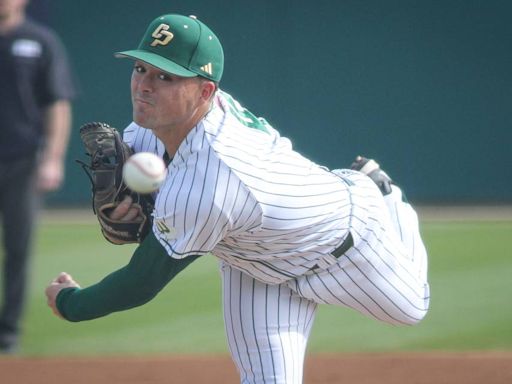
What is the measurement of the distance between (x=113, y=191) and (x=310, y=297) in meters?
0.77

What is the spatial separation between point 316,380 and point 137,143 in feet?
5.97

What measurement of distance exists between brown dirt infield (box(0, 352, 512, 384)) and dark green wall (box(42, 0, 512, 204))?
5969 millimetres

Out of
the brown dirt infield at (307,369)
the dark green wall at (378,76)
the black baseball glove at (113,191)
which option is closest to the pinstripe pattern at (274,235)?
the black baseball glove at (113,191)

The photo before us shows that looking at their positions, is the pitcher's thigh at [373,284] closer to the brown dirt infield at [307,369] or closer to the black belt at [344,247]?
the black belt at [344,247]

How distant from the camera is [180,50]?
11.0 feet

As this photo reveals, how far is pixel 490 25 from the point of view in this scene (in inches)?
443

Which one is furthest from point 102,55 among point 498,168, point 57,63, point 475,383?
point 475,383

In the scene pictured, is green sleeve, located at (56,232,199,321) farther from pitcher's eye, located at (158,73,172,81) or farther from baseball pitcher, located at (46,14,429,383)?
pitcher's eye, located at (158,73,172,81)

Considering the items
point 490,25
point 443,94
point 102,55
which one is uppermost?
point 490,25

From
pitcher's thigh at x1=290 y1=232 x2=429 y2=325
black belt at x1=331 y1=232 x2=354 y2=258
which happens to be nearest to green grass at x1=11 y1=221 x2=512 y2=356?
pitcher's thigh at x1=290 y1=232 x2=429 y2=325

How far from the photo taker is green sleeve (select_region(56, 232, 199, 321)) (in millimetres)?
3361

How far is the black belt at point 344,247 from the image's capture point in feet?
12.1

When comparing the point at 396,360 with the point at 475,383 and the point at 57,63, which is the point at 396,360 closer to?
the point at 475,383

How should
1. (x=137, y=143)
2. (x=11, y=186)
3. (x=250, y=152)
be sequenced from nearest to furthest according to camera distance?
(x=250, y=152) → (x=137, y=143) → (x=11, y=186)
